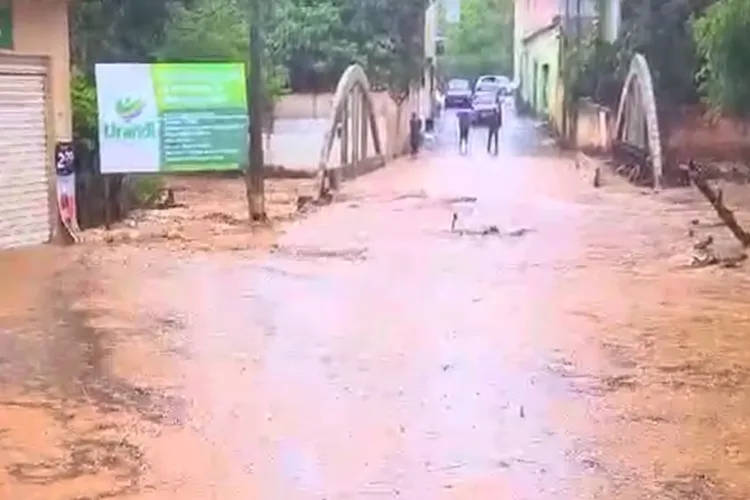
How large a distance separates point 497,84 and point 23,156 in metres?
48.8

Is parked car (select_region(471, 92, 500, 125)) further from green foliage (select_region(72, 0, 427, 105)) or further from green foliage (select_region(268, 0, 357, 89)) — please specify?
green foliage (select_region(268, 0, 357, 89))

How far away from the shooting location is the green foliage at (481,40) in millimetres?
82812

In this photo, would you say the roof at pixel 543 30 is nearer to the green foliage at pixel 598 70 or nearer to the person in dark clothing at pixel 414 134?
the green foliage at pixel 598 70

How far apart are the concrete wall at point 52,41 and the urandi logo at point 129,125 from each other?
0.80 meters

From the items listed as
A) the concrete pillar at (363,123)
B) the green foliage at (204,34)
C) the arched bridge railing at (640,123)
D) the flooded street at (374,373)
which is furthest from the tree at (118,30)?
the arched bridge railing at (640,123)

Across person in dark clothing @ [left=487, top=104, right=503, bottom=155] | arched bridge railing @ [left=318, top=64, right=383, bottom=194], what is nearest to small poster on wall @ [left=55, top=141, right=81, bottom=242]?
arched bridge railing @ [left=318, top=64, right=383, bottom=194]

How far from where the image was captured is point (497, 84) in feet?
213

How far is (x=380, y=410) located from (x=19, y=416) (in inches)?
84.0

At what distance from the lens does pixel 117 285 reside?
1428 cm

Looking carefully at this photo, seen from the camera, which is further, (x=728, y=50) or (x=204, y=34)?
(x=204, y=34)

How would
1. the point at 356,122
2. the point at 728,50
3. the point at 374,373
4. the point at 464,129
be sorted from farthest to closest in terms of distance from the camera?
the point at 464,129 < the point at 356,122 < the point at 728,50 < the point at 374,373

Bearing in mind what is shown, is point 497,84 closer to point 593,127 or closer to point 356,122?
point 593,127

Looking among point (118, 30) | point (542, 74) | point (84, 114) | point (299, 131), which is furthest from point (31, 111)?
point (542, 74)

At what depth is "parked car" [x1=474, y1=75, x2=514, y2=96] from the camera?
6091 cm
